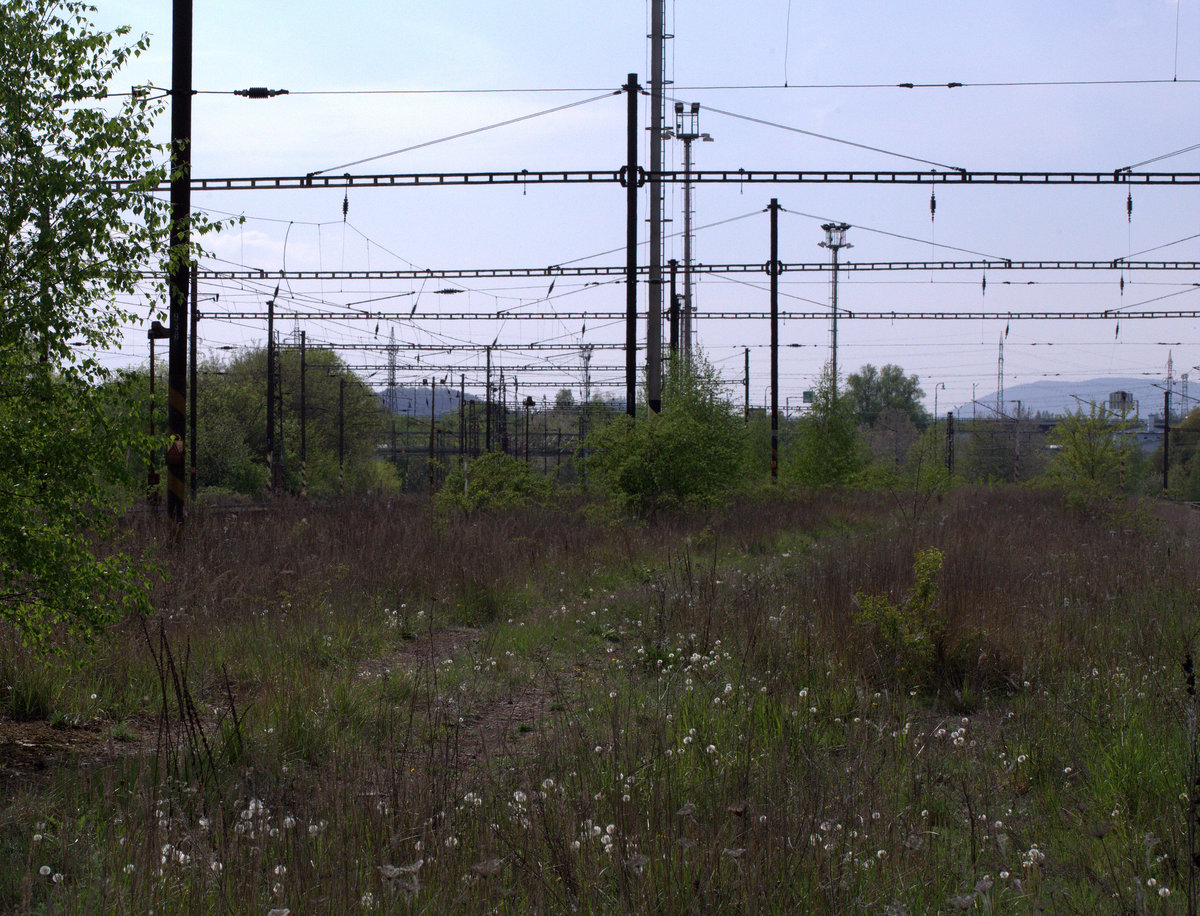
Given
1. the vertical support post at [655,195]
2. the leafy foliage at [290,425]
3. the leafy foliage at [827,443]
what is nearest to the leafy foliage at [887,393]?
the leafy foliage at [290,425]

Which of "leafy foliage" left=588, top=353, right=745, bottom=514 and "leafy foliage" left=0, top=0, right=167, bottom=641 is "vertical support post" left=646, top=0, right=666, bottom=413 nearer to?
"leafy foliage" left=588, top=353, right=745, bottom=514

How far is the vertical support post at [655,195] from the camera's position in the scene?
20688 mm

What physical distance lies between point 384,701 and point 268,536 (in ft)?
28.3

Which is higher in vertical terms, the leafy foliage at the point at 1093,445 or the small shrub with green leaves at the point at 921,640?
the leafy foliage at the point at 1093,445

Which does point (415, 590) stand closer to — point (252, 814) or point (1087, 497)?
point (252, 814)

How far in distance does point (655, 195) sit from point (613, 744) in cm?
1812

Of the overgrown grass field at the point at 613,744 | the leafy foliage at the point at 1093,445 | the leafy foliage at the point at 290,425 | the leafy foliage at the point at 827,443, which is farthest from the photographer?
the leafy foliage at the point at 290,425

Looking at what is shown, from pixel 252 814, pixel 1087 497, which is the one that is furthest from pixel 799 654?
pixel 1087 497

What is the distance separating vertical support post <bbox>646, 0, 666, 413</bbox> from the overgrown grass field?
34.1 ft

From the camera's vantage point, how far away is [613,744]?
4465 millimetres

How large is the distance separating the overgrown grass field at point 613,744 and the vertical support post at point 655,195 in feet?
34.1

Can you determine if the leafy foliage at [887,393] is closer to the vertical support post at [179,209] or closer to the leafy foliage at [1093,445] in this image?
the leafy foliage at [1093,445]

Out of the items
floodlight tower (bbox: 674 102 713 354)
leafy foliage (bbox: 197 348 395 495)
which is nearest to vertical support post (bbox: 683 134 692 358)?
floodlight tower (bbox: 674 102 713 354)

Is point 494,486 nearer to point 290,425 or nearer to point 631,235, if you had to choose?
point 631,235
